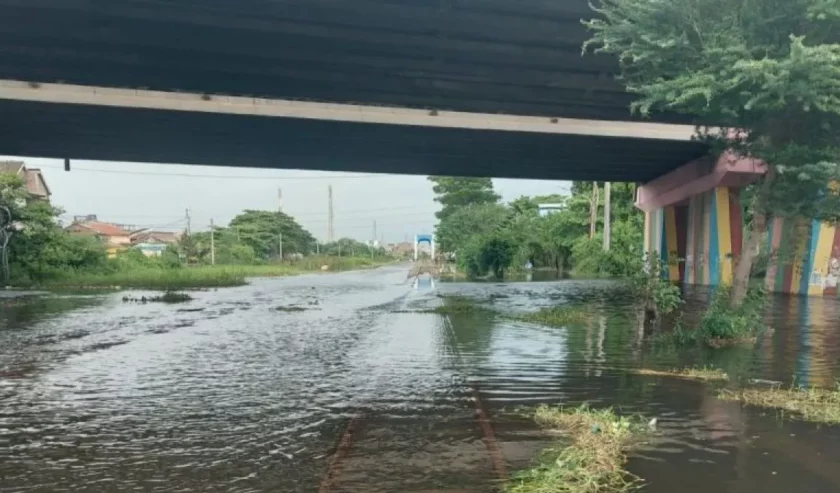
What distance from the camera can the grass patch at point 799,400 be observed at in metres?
6.54

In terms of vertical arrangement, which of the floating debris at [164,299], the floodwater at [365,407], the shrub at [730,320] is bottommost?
the floating debris at [164,299]

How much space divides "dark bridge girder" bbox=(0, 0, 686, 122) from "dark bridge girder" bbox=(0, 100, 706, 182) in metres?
2.56

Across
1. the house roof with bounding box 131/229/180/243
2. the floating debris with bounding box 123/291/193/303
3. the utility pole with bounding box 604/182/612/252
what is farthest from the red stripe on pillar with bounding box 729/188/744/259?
the house roof with bounding box 131/229/180/243

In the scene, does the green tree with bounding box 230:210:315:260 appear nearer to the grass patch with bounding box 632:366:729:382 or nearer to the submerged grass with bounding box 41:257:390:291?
the submerged grass with bounding box 41:257:390:291

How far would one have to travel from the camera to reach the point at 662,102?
33.0ft

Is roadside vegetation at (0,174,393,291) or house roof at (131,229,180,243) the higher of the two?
house roof at (131,229,180,243)

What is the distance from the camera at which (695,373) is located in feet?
29.0

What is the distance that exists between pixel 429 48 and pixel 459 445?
11591mm

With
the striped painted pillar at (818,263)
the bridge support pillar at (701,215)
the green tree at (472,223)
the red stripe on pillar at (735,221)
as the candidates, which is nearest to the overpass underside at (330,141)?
the bridge support pillar at (701,215)

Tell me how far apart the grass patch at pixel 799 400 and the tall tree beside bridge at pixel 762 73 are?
3.28 m

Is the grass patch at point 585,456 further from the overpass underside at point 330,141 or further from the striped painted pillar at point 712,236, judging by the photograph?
the striped painted pillar at point 712,236

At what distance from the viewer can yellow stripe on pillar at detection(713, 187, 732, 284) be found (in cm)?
2952

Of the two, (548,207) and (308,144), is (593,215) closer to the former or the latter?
(548,207)

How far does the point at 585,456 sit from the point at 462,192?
190ft
